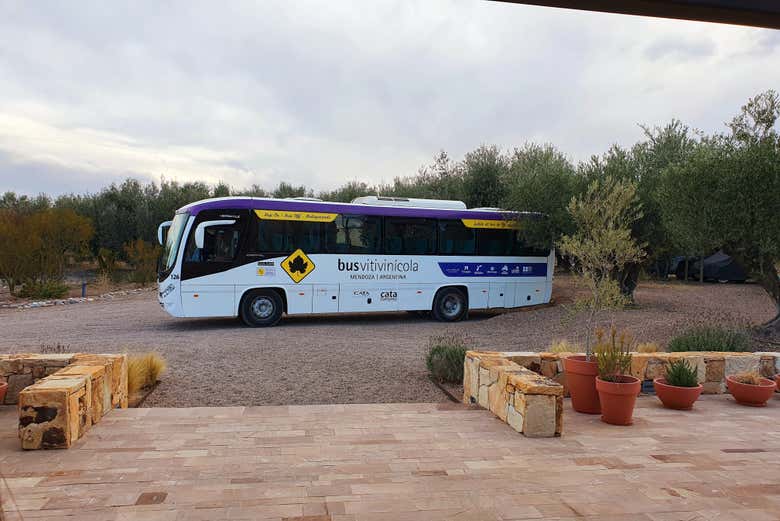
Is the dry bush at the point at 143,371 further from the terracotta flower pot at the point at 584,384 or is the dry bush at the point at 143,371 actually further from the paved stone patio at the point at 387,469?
the terracotta flower pot at the point at 584,384

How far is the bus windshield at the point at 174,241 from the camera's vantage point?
41.6 feet

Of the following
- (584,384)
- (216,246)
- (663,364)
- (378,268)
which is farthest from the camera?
(378,268)

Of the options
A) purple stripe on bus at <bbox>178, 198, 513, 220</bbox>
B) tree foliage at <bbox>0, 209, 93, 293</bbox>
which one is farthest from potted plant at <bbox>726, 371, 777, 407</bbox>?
tree foliage at <bbox>0, 209, 93, 293</bbox>

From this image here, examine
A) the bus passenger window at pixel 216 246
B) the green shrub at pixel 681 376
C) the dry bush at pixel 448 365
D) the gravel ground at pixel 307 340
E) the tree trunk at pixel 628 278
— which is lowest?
the gravel ground at pixel 307 340

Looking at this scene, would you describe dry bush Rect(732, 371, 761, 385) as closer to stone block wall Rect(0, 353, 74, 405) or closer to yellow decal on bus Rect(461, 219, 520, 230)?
stone block wall Rect(0, 353, 74, 405)

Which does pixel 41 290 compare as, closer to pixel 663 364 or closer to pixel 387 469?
pixel 387 469

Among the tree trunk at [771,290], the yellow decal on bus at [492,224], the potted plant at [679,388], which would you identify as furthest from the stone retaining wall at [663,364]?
the yellow decal on bus at [492,224]

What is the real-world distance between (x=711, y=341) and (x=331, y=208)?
28.7ft

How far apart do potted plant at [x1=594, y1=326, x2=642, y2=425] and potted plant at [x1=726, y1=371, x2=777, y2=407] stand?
182cm

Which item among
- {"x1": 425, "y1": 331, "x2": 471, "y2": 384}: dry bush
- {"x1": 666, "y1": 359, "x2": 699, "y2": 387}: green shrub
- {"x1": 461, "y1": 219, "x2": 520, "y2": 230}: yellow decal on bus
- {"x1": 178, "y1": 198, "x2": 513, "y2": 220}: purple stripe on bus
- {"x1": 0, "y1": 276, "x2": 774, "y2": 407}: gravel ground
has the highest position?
{"x1": 178, "y1": 198, "x2": 513, "y2": 220}: purple stripe on bus

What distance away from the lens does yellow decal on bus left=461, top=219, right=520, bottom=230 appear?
15422 millimetres

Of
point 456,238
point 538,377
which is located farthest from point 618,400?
point 456,238

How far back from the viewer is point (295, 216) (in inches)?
531

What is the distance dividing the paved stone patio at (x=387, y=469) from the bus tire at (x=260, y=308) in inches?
309
